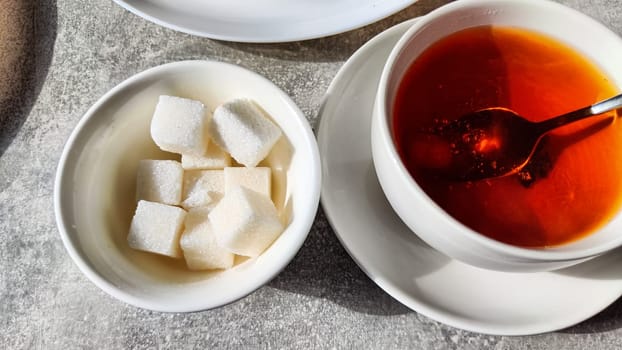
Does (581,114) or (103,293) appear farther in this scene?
(103,293)

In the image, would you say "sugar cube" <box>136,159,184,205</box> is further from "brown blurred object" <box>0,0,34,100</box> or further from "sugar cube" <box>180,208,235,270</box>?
"brown blurred object" <box>0,0,34,100</box>

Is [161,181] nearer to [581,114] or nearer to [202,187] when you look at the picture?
[202,187]

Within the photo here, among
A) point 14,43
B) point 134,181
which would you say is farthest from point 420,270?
point 14,43

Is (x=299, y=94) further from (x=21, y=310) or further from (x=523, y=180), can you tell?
(x=21, y=310)

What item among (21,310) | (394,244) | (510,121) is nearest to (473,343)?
(394,244)

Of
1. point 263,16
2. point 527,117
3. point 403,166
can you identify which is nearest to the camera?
point 403,166

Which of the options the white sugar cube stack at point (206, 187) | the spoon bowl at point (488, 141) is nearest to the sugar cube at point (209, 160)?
the white sugar cube stack at point (206, 187)

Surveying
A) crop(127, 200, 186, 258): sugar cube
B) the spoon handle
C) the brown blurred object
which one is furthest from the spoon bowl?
the brown blurred object
